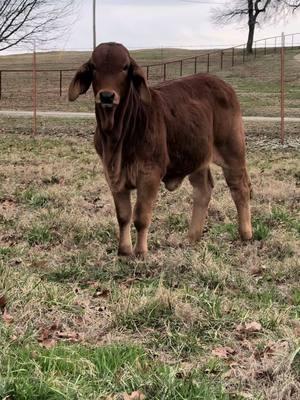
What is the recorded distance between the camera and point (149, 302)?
4.52 m

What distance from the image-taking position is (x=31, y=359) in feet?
11.6

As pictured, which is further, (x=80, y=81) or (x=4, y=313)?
(x=80, y=81)

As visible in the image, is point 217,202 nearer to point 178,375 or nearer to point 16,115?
point 178,375

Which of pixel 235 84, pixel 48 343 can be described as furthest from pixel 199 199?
pixel 235 84

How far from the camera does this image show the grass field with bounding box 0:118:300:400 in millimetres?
3377

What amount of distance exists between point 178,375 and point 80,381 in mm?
533

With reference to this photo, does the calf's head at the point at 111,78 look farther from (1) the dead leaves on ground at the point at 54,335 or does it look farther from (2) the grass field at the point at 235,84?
(2) the grass field at the point at 235,84

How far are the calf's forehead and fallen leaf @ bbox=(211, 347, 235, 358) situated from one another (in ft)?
8.33

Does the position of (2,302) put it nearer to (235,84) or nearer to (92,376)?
(92,376)

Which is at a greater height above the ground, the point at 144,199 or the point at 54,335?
the point at 144,199


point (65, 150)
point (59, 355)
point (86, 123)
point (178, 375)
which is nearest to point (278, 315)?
point (178, 375)

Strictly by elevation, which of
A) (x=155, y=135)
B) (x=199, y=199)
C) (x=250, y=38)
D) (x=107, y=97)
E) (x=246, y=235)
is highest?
(x=250, y=38)

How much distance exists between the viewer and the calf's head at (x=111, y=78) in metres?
5.26

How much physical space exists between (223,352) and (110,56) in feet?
8.75
